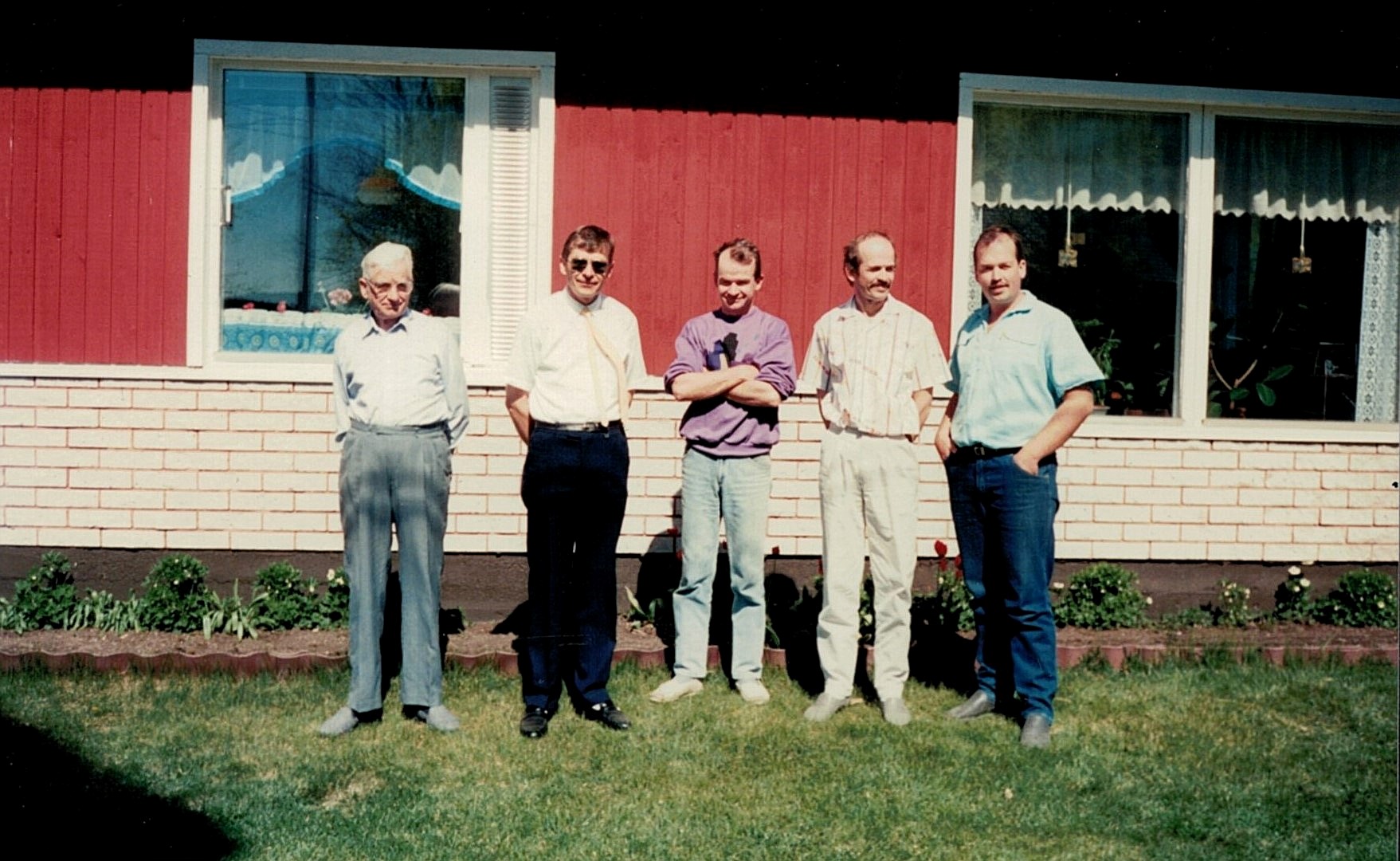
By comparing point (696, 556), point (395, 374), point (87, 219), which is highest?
point (87, 219)

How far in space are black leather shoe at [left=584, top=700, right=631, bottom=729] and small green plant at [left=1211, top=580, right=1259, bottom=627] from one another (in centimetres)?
389

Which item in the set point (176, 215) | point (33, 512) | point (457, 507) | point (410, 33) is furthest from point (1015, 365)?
point (33, 512)

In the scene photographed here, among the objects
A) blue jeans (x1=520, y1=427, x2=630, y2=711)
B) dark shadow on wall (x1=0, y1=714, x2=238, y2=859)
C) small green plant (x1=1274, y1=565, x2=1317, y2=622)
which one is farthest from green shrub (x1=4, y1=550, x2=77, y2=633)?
small green plant (x1=1274, y1=565, x2=1317, y2=622)

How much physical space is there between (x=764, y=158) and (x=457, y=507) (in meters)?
2.61

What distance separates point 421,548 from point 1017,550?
2.42m

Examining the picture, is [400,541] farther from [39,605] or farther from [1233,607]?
[1233,607]

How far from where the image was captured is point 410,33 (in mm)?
7008

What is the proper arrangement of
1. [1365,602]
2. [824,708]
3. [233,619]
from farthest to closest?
[1365,602]
[233,619]
[824,708]

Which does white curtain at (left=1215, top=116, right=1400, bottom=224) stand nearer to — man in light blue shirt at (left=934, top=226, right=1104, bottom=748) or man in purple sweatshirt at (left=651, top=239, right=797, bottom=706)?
man in light blue shirt at (left=934, top=226, right=1104, bottom=748)

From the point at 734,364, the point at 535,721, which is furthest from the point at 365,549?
the point at 734,364

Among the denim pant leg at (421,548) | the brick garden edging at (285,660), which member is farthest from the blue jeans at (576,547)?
the brick garden edging at (285,660)

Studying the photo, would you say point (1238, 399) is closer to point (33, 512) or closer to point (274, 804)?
point (274, 804)

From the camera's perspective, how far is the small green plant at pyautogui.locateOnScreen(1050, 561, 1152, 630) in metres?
7.08

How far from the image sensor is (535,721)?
515cm
